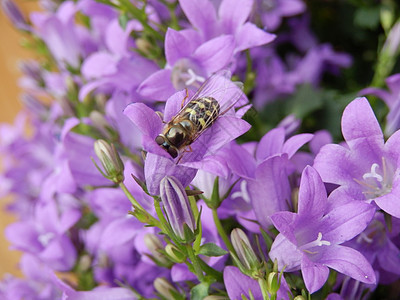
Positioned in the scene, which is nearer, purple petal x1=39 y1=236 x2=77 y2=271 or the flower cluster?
the flower cluster

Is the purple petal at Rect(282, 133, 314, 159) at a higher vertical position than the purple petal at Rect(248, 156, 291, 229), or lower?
higher

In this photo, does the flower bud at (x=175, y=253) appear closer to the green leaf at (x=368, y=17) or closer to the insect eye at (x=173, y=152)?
the insect eye at (x=173, y=152)

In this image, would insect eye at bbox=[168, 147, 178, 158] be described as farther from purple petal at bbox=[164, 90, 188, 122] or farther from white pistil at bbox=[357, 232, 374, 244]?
white pistil at bbox=[357, 232, 374, 244]

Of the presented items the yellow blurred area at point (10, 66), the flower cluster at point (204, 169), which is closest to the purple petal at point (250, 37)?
the flower cluster at point (204, 169)

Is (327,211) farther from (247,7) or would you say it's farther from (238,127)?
(247,7)

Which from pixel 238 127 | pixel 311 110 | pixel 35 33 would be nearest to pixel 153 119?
pixel 238 127

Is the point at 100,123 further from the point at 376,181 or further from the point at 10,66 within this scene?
the point at 10,66

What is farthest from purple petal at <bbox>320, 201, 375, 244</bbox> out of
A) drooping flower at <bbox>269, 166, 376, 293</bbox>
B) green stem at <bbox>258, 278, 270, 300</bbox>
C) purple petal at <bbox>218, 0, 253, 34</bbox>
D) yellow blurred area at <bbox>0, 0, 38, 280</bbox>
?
yellow blurred area at <bbox>0, 0, 38, 280</bbox>
